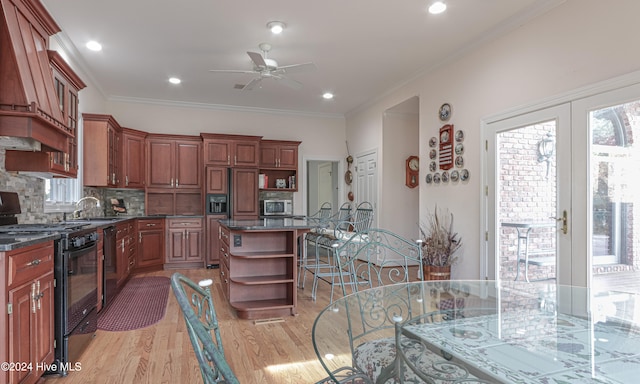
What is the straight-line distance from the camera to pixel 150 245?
5664mm

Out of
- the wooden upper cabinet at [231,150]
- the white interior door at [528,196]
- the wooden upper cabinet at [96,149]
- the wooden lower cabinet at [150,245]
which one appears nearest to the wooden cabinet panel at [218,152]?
the wooden upper cabinet at [231,150]

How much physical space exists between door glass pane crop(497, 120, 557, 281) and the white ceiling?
112 centimetres

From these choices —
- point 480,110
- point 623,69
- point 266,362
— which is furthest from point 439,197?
point 266,362

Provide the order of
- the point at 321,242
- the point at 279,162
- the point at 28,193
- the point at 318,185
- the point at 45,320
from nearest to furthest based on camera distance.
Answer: the point at 45,320
the point at 28,193
the point at 321,242
the point at 279,162
the point at 318,185

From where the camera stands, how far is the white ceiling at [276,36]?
3.26 m

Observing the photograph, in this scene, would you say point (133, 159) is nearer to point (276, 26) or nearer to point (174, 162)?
point (174, 162)

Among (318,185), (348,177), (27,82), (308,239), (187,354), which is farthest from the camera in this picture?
(318,185)

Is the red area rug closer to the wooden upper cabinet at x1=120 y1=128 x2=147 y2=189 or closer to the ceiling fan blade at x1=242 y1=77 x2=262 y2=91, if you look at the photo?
the wooden upper cabinet at x1=120 y1=128 x2=147 y2=189

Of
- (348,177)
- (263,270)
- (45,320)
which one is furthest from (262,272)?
(348,177)

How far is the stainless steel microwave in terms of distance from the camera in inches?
260

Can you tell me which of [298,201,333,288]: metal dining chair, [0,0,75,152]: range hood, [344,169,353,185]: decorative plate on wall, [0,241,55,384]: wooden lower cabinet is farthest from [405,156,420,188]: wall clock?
[0,241,55,384]: wooden lower cabinet

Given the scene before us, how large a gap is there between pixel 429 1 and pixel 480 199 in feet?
6.67

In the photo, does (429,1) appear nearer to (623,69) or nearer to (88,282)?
(623,69)

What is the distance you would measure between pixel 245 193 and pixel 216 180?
1.73ft
